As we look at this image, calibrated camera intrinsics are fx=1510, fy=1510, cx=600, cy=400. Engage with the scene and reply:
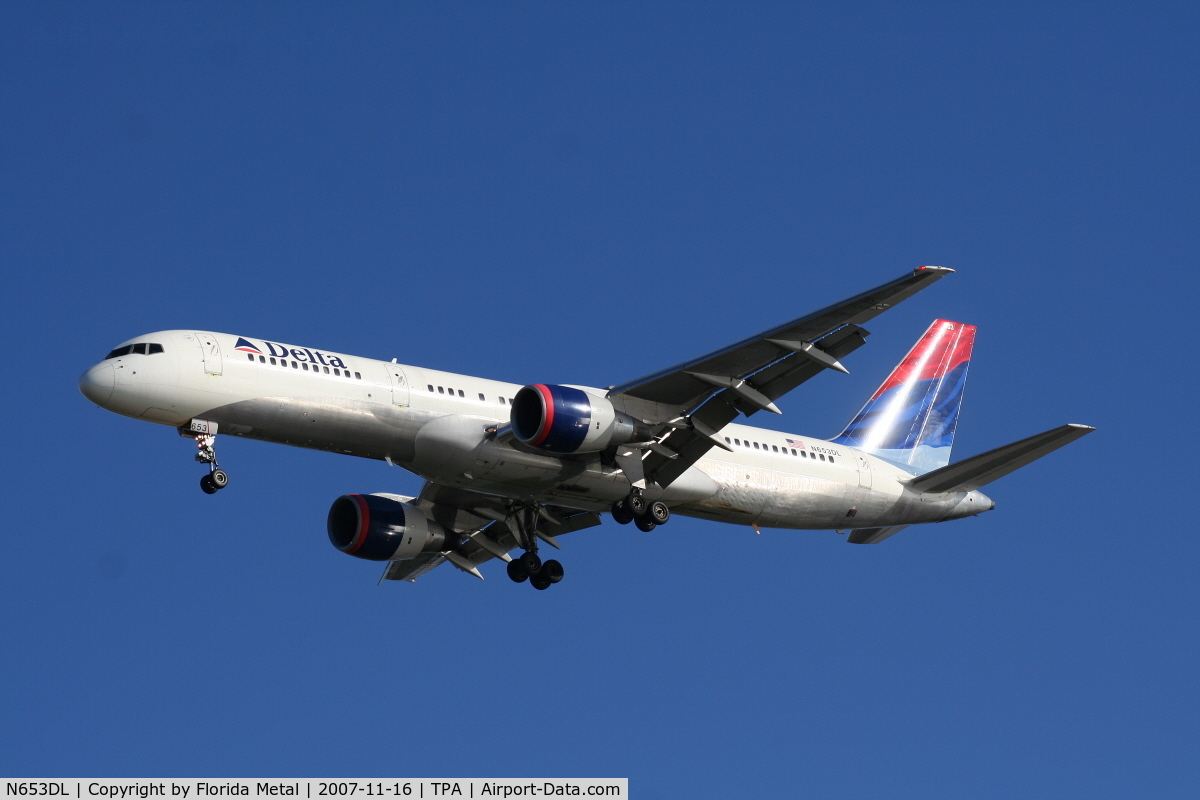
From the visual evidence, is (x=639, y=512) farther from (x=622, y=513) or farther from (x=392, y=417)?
(x=392, y=417)

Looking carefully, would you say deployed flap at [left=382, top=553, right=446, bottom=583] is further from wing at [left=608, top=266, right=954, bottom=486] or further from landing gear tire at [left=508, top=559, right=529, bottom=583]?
wing at [left=608, top=266, right=954, bottom=486]

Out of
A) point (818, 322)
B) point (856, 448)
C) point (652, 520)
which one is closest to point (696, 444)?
point (652, 520)

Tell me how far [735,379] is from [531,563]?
27.5 feet

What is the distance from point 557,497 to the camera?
38.3m

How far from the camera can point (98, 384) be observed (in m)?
33.5

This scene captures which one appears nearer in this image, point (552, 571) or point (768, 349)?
point (768, 349)

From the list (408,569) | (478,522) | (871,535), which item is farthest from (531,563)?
(871,535)

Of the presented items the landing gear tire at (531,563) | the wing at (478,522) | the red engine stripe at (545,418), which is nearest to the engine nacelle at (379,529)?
the wing at (478,522)

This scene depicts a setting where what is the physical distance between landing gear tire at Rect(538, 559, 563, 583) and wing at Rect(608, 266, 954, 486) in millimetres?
4388

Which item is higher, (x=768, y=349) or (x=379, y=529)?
(x=768, y=349)

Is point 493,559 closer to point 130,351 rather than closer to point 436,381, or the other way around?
point 436,381

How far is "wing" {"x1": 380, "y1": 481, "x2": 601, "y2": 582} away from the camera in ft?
138

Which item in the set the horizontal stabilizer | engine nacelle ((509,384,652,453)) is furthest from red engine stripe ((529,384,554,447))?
the horizontal stabilizer
